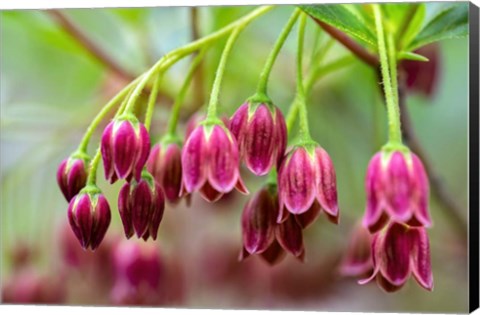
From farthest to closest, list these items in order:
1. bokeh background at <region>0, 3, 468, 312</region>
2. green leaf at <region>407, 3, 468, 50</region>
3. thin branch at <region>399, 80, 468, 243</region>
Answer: bokeh background at <region>0, 3, 468, 312</region> → thin branch at <region>399, 80, 468, 243</region> → green leaf at <region>407, 3, 468, 50</region>

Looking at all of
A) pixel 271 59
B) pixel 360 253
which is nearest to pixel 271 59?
pixel 271 59

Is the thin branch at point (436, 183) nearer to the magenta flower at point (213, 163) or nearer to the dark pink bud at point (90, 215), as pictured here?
the magenta flower at point (213, 163)

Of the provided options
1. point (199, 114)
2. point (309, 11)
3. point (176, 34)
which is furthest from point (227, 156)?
point (176, 34)

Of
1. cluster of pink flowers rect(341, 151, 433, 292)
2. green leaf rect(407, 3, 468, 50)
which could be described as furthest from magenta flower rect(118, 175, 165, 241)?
green leaf rect(407, 3, 468, 50)

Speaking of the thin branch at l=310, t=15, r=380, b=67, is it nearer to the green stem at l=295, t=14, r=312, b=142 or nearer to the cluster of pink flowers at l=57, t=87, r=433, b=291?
the green stem at l=295, t=14, r=312, b=142

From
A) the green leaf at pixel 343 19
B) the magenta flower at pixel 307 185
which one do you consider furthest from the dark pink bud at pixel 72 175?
the green leaf at pixel 343 19

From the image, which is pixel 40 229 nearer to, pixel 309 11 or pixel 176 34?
pixel 176 34
